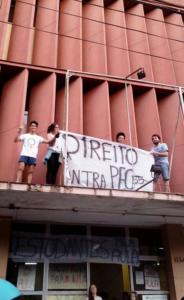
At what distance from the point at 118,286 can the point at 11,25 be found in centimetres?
826

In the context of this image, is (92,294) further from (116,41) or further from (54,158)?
(116,41)

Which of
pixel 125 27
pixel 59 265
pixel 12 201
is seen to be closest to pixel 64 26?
pixel 125 27

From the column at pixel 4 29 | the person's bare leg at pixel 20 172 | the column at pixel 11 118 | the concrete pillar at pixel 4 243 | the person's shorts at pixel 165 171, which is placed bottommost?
the concrete pillar at pixel 4 243

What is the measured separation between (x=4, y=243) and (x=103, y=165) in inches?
107

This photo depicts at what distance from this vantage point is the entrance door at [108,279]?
8.10 metres

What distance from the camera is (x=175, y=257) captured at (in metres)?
8.09

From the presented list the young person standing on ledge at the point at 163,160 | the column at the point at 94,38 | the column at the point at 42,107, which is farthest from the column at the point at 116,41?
the young person standing on ledge at the point at 163,160

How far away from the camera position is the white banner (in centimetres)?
702

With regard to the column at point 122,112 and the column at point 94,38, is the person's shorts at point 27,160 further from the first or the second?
the column at point 94,38

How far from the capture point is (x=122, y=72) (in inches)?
417

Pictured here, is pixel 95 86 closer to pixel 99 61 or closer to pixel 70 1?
pixel 99 61

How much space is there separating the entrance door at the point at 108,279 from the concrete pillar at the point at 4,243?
2152mm

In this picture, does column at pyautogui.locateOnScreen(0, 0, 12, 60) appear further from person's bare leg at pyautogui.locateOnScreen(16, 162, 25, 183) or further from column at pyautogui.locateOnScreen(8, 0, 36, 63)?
person's bare leg at pyautogui.locateOnScreen(16, 162, 25, 183)

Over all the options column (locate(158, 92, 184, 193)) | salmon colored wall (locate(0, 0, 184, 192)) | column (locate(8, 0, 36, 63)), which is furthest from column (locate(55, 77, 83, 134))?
column (locate(158, 92, 184, 193))
